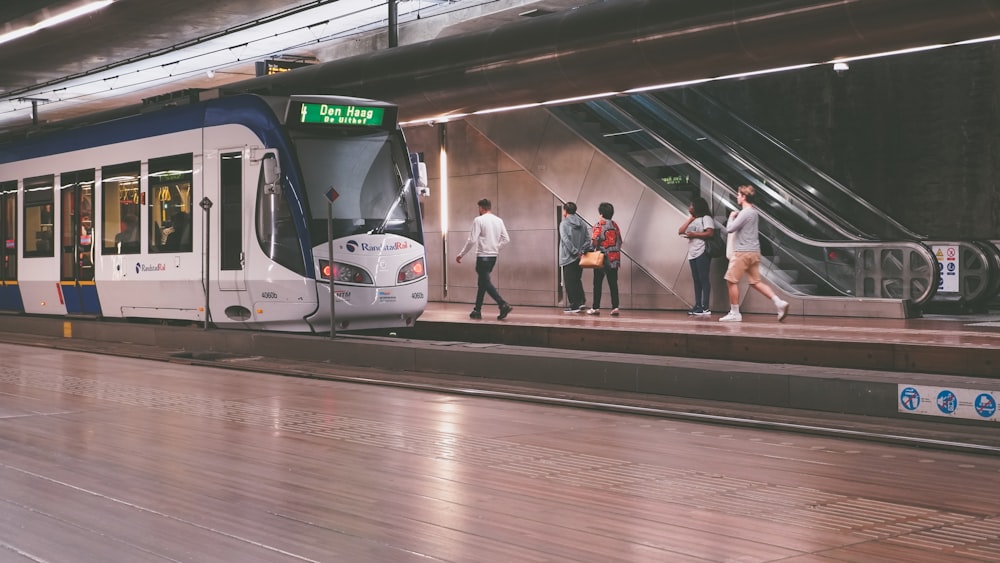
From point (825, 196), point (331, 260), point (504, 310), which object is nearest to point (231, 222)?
point (331, 260)

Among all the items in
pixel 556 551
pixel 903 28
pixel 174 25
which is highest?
pixel 174 25

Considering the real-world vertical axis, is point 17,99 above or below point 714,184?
above

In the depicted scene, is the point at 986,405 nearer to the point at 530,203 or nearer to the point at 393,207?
the point at 393,207

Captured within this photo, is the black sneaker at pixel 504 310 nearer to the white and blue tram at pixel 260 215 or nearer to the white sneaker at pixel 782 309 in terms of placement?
the white and blue tram at pixel 260 215

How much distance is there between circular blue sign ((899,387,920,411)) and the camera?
921 centimetres

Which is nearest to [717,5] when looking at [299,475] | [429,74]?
[429,74]

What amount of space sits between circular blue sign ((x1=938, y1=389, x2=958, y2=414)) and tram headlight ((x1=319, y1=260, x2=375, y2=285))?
7.96 m

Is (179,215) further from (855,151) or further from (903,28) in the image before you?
(855,151)

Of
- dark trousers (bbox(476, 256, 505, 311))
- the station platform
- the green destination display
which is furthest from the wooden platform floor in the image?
dark trousers (bbox(476, 256, 505, 311))

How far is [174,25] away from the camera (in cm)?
2392

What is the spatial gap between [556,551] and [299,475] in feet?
8.08

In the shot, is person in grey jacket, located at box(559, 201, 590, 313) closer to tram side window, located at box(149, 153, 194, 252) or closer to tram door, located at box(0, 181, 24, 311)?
tram side window, located at box(149, 153, 194, 252)

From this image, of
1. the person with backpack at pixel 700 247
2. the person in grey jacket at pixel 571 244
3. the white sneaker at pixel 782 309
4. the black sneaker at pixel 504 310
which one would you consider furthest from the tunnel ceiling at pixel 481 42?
the black sneaker at pixel 504 310

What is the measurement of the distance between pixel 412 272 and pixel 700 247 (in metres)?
4.70
